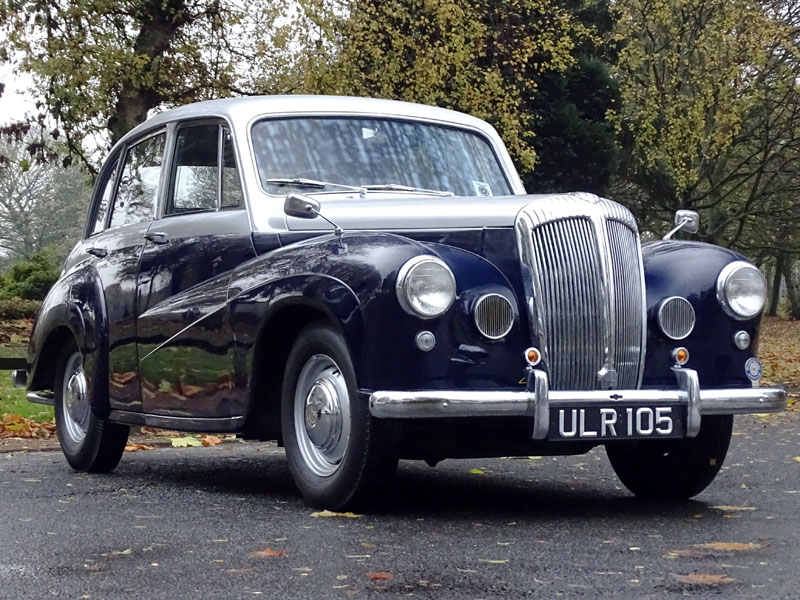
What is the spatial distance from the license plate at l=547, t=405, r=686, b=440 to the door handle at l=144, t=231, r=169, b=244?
8.79 ft

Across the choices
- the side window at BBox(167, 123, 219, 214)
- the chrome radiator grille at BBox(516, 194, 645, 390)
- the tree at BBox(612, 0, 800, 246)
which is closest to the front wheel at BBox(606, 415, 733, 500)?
the chrome radiator grille at BBox(516, 194, 645, 390)

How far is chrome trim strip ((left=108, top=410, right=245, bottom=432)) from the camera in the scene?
643 centimetres

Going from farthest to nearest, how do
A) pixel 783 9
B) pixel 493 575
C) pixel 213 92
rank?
pixel 783 9 → pixel 213 92 → pixel 493 575

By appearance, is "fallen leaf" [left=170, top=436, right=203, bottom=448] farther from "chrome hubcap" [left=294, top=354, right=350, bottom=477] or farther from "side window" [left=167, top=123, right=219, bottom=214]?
"chrome hubcap" [left=294, top=354, right=350, bottom=477]

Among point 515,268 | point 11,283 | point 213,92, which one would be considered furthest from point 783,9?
point 515,268

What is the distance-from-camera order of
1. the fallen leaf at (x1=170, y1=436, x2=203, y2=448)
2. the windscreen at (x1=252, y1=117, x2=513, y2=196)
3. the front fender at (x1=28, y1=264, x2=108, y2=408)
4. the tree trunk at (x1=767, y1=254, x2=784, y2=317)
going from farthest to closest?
the tree trunk at (x1=767, y1=254, x2=784, y2=317) < the fallen leaf at (x1=170, y1=436, x2=203, y2=448) < the front fender at (x1=28, y1=264, x2=108, y2=408) < the windscreen at (x1=252, y1=117, x2=513, y2=196)

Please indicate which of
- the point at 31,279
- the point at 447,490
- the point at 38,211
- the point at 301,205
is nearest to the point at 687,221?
the point at 447,490

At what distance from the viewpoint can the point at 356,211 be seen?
20.8 ft

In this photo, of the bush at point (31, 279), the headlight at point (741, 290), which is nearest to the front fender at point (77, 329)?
the headlight at point (741, 290)

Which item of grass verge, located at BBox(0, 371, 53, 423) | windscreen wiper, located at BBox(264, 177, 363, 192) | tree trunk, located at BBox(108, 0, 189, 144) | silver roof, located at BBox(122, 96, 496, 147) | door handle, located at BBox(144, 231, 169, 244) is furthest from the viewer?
tree trunk, located at BBox(108, 0, 189, 144)

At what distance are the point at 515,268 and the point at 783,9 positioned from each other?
81.2ft

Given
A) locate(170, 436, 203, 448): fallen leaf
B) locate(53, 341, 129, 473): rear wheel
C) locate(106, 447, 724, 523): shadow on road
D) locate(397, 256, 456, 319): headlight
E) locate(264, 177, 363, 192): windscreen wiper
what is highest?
locate(264, 177, 363, 192): windscreen wiper

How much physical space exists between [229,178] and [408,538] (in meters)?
2.52

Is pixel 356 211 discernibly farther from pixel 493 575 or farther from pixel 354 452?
pixel 493 575
